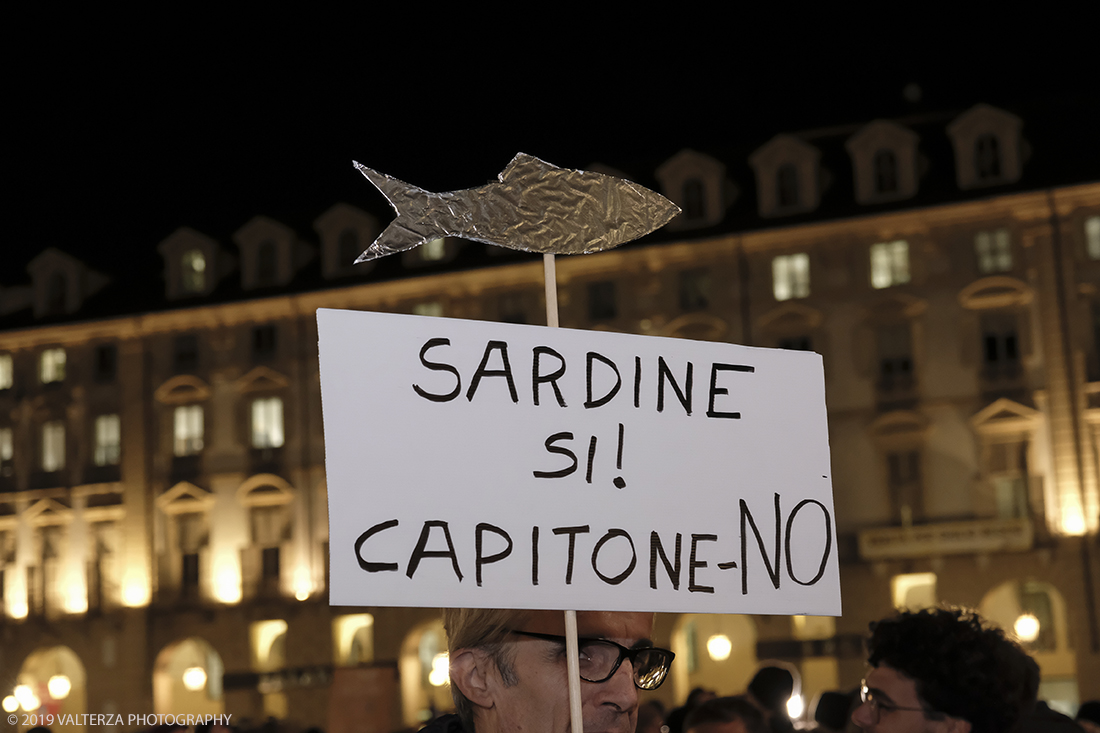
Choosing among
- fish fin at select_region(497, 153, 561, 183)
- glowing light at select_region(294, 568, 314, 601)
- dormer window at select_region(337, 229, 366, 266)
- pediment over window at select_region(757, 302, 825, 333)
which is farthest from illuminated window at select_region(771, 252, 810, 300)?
fish fin at select_region(497, 153, 561, 183)

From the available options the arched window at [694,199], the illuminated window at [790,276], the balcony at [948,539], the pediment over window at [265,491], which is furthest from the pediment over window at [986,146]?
the pediment over window at [265,491]

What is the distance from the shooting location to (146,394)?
131 feet

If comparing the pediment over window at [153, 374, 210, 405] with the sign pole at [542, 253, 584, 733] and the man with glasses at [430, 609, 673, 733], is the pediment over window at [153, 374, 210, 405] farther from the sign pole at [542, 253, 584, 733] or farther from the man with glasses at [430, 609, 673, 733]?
the sign pole at [542, 253, 584, 733]

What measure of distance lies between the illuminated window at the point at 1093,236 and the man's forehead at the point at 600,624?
104 ft

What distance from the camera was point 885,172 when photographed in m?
35.3

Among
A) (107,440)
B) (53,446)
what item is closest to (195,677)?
(107,440)

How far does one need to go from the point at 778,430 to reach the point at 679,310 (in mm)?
32755

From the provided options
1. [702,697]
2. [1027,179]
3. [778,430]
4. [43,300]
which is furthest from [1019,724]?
[43,300]

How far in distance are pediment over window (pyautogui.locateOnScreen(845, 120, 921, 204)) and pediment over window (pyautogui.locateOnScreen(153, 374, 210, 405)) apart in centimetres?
1728

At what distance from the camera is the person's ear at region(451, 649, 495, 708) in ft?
10.3

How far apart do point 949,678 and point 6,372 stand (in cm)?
4110

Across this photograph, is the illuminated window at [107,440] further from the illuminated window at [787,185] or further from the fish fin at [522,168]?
the fish fin at [522,168]

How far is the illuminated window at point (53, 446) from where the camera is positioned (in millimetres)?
40906

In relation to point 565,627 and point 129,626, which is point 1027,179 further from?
point 565,627
